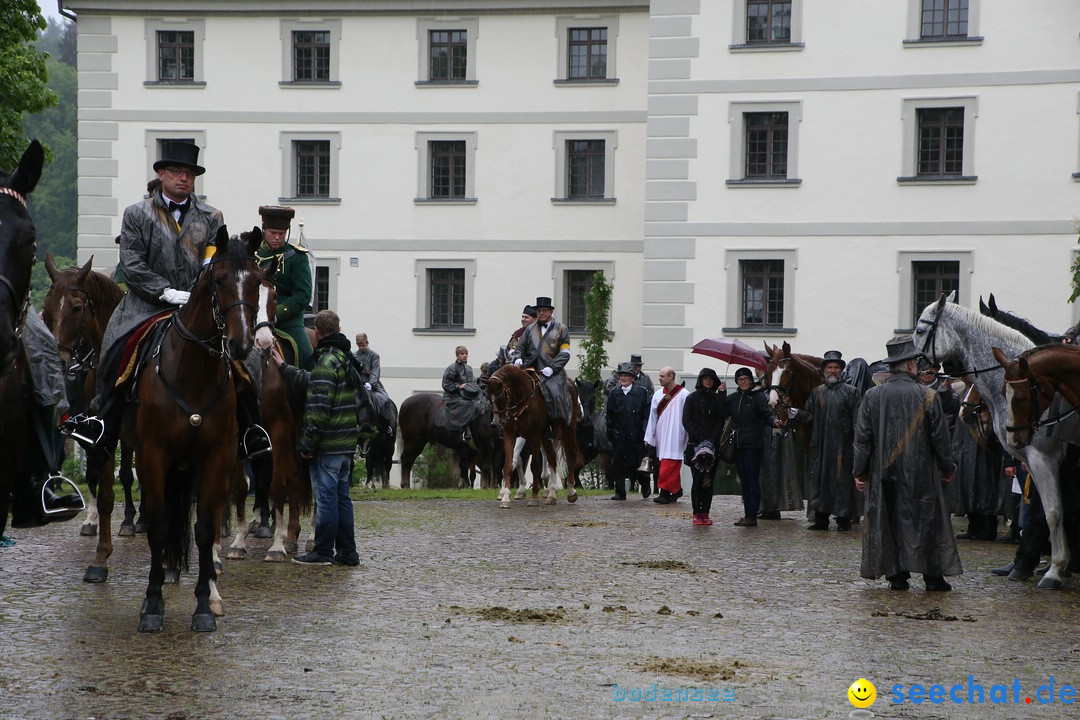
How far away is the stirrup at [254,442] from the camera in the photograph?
1011 cm

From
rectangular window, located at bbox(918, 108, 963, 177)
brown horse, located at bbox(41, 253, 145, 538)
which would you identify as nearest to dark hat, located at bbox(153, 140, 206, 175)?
brown horse, located at bbox(41, 253, 145, 538)

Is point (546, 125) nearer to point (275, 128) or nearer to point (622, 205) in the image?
point (622, 205)

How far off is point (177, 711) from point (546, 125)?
1258 inches

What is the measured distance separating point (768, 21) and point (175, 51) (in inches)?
635

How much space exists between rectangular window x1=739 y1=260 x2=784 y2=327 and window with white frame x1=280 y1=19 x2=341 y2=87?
1252cm

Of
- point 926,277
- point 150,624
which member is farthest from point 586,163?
point 150,624

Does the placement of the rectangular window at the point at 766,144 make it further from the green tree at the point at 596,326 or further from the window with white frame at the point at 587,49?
the window with white frame at the point at 587,49

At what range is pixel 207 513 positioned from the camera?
938 centimetres

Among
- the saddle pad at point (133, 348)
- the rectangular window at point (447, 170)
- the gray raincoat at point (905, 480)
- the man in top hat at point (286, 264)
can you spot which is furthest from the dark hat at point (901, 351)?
the rectangular window at point (447, 170)

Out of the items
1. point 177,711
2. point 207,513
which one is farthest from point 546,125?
point 177,711

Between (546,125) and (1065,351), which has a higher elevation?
(546,125)

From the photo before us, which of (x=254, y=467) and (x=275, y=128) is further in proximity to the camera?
(x=275, y=128)

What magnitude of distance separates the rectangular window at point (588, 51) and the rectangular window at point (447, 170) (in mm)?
3712

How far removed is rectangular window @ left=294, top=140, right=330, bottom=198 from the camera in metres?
38.6
